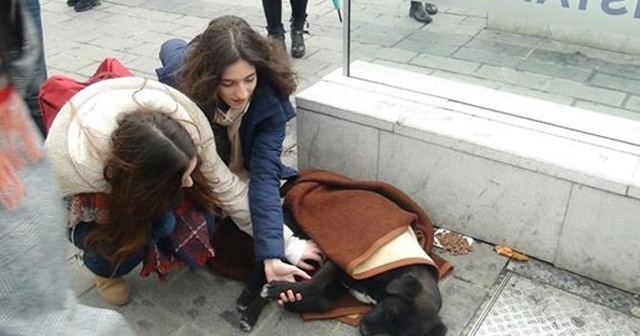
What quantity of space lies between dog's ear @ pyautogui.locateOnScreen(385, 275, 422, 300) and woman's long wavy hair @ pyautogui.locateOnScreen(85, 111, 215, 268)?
75 centimetres

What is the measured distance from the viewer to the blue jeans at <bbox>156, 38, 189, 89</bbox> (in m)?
2.25

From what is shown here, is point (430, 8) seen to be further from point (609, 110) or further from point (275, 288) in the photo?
point (275, 288)

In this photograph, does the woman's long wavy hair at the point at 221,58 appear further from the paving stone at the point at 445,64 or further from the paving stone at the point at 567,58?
the paving stone at the point at 567,58

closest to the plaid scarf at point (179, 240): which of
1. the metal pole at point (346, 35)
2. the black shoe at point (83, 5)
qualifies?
the metal pole at point (346, 35)

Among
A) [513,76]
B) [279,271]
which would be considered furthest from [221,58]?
[513,76]

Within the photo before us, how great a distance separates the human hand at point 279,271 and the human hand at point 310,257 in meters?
0.08

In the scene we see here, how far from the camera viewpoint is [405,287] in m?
2.03

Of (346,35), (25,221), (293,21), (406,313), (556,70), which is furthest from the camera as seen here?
(293,21)

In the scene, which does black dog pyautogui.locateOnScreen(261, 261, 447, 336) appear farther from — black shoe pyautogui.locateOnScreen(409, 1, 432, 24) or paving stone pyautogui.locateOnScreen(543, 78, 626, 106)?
A: black shoe pyautogui.locateOnScreen(409, 1, 432, 24)

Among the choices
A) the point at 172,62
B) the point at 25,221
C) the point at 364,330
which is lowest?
the point at 364,330

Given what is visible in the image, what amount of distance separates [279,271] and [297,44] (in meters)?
2.62

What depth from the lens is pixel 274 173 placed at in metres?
2.24

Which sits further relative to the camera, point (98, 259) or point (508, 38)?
point (508, 38)

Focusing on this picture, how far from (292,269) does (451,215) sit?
0.78 m
